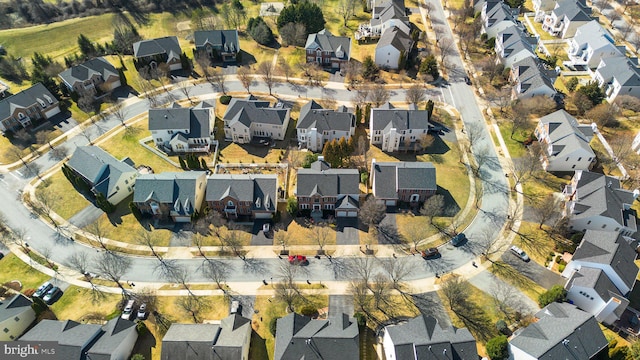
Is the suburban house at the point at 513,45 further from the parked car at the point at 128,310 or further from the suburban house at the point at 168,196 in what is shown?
the parked car at the point at 128,310

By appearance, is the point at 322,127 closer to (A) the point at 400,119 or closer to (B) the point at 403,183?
(A) the point at 400,119

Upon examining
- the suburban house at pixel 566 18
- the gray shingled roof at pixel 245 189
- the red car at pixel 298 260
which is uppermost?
the suburban house at pixel 566 18

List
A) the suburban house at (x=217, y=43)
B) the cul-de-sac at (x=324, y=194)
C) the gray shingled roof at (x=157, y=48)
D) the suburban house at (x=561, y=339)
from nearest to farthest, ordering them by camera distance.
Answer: the suburban house at (x=561, y=339) → the cul-de-sac at (x=324, y=194) → the gray shingled roof at (x=157, y=48) → the suburban house at (x=217, y=43)

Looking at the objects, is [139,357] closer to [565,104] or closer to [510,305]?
[510,305]

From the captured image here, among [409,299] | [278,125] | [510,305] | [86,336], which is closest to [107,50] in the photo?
[278,125]

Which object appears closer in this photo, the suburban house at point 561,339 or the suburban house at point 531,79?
the suburban house at point 561,339

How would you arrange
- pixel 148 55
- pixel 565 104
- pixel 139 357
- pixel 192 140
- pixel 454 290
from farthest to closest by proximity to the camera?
pixel 148 55 < pixel 565 104 < pixel 192 140 < pixel 454 290 < pixel 139 357

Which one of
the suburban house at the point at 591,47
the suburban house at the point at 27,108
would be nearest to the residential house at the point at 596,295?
the suburban house at the point at 591,47

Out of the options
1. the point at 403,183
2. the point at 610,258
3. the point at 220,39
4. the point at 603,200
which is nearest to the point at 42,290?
the point at 403,183
